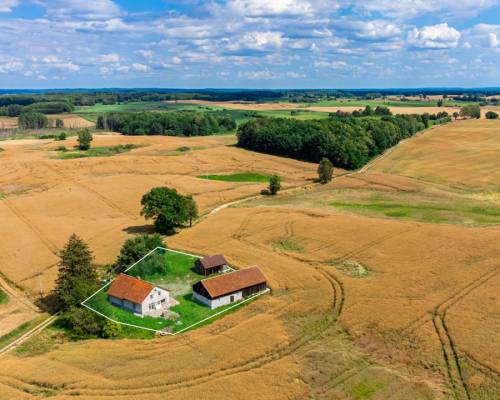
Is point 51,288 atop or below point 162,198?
below

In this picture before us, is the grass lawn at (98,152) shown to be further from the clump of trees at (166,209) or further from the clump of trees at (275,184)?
the clump of trees at (166,209)

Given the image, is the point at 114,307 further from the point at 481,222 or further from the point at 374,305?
the point at 481,222

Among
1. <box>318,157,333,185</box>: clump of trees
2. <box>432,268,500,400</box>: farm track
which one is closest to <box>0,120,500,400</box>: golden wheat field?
<box>432,268,500,400</box>: farm track

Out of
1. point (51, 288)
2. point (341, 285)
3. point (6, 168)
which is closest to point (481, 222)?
point (341, 285)

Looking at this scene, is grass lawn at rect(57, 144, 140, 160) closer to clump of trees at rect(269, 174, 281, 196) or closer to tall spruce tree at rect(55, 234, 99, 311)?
clump of trees at rect(269, 174, 281, 196)

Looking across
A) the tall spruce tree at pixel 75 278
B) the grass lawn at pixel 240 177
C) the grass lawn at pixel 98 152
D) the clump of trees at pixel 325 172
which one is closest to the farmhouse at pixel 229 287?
the tall spruce tree at pixel 75 278

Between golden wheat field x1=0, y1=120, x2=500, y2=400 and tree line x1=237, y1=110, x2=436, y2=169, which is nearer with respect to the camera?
golden wheat field x1=0, y1=120, x2=500, y2=400
